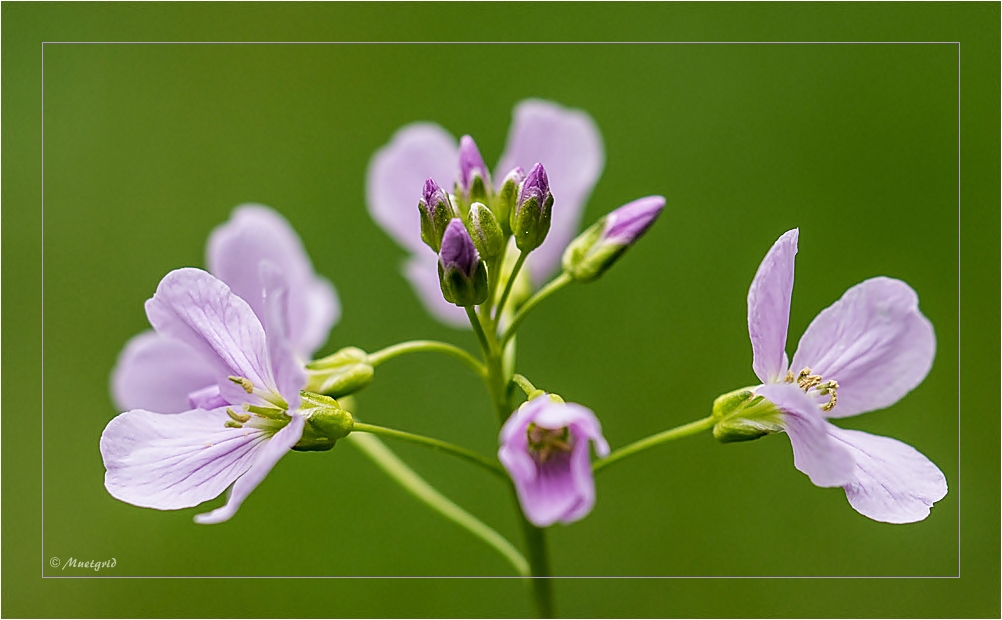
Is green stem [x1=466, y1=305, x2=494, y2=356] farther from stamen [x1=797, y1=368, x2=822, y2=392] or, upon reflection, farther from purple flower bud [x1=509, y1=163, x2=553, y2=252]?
stamen [x1=797, y1=368, x2=822, y2=392]

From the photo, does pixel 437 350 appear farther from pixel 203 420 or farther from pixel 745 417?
pixel 745 417

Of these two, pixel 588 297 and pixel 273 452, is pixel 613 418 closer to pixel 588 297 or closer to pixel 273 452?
pixel 588 297

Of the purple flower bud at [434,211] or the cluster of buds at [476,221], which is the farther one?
the purple flower bud at [434,211]

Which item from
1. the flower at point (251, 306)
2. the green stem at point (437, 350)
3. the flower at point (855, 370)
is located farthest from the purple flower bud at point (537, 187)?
the flower at point (251, 306)

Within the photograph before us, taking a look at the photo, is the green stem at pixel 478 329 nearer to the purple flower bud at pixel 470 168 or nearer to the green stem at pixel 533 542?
the green stem at pixel 533 542

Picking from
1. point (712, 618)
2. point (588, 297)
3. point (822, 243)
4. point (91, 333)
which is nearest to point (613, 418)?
point (588, 297)

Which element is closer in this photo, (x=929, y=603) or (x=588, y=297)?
(x=929, y=603)

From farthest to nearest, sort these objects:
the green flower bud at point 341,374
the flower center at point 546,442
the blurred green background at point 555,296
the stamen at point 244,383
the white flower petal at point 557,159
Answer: the blurred green background at point 555,296
the white flower petal at point 557,159
the green flower bud at point 341,374
the stamen at point 244,383
the flower center at point 546,442
